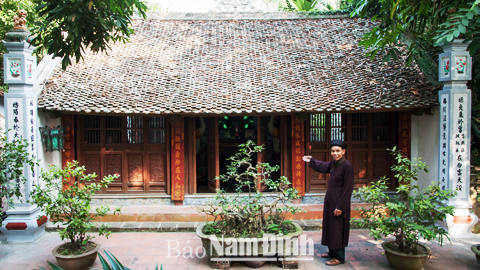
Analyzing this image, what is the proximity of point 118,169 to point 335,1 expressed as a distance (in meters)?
12.6

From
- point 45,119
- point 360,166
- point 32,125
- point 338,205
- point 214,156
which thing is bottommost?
point 338,205

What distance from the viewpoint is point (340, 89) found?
6.77 m

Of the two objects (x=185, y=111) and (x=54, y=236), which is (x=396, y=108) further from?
(x=54, y=236)

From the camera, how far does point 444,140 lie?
5.98m

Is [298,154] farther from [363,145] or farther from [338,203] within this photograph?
[338,203]

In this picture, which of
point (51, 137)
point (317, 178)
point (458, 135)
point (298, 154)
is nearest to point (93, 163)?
point (51, 137)

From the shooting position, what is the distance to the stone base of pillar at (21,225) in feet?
19.1

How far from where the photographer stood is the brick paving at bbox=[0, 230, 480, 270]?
15.7ft

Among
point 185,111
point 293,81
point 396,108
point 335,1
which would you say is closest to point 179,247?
point 185,111

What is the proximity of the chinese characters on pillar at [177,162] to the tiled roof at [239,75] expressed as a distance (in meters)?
0.92

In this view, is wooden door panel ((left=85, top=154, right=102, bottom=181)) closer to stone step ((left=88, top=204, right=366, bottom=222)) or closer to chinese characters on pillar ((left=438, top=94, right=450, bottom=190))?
stone step ((left=88, top=204, right=366, bottom=222))

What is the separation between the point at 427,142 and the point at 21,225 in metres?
7.87

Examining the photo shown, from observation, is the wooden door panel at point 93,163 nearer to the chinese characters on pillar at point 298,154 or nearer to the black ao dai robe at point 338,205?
the chinese characters on pillar at point 298,154

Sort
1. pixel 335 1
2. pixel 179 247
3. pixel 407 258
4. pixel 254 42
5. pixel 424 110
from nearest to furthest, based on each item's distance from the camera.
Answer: pixel 407 258, pixel 179 247, pixel 424 110, pixel 254 42, pixel 335 1
